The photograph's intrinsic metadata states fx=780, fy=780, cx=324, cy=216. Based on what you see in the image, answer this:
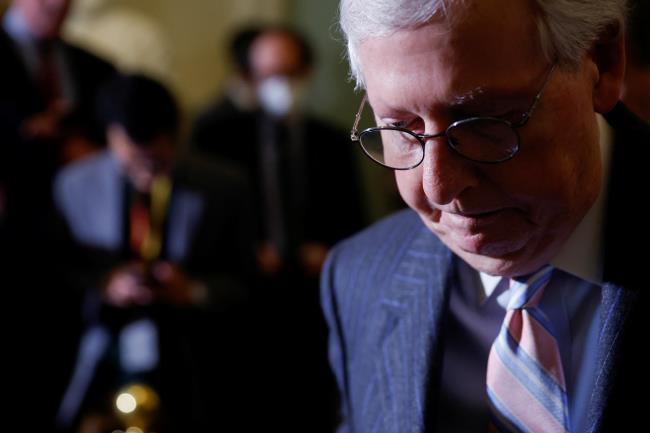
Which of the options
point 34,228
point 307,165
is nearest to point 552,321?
point 34,228

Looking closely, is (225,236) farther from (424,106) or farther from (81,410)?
(424,106)

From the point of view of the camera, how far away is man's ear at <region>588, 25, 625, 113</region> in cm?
93

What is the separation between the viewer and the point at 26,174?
293cm

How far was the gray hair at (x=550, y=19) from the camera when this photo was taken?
0.85 meters

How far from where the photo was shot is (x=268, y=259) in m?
3.39

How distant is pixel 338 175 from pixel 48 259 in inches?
56.0

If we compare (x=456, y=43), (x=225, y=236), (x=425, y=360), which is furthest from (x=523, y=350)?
(x=225, y=236)

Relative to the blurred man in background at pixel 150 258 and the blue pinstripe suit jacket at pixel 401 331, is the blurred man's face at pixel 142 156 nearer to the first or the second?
the blurred man in background at pixel 150 258

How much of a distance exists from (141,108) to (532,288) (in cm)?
184

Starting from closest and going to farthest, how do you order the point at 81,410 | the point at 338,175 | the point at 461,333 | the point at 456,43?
the point at 456,43
the point at 461,333
the point at 81,410
the point at 338,175

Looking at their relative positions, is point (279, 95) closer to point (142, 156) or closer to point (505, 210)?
point (142, 156)

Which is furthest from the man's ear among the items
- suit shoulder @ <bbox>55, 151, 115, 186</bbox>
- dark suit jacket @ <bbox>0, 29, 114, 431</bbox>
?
dark suit jacket @ <bbox>0, 29, 114, 431</bbox>

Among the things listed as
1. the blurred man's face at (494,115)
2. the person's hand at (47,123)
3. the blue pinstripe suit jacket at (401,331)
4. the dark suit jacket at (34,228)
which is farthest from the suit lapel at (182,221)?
the blurred man's face at (494,115)

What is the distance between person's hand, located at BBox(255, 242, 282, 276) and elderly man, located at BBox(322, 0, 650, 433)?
7.06 ft
